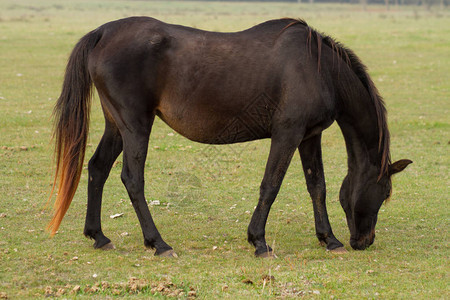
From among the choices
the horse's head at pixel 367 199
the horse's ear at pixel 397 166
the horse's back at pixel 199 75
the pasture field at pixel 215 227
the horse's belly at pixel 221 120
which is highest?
the horse's back at pixel 199 75

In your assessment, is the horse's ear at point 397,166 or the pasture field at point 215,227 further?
the horse's ear at point 397,166

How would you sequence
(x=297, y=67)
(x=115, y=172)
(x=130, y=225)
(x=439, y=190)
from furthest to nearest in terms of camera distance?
(x=115, y=172) < (x=439, y=190) < (x=130, y=225) < (x=297, y=67)

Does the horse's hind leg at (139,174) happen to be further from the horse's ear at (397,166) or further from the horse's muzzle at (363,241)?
the horse's ear at (397,166)

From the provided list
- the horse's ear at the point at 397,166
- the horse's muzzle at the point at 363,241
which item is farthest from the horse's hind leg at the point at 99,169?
the horse's ear at the point at 397,166

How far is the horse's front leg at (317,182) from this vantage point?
661 cm

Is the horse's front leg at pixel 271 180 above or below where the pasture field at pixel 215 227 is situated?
above

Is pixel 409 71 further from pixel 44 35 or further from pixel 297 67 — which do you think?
pixel 44 35

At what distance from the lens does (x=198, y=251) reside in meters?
6.45

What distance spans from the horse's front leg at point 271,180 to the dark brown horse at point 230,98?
0.03ft

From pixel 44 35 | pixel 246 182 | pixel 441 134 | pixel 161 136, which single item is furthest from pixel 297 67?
pixel 44 35

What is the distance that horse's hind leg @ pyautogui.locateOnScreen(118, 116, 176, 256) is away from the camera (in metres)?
6.21

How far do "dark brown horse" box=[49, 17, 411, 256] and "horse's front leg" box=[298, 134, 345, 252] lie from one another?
330 mm

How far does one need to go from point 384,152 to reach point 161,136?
21.4 ft

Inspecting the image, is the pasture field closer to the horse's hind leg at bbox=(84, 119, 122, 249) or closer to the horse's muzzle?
the horse's muzzle
